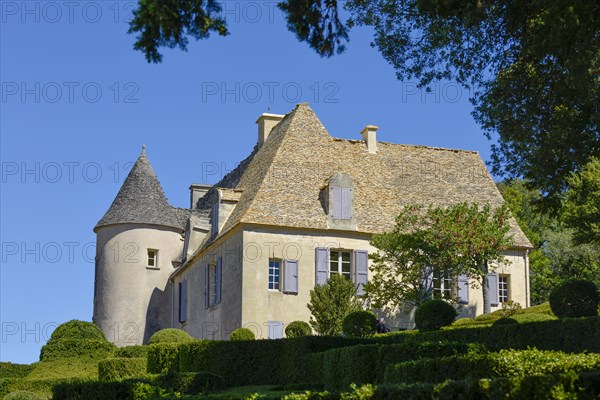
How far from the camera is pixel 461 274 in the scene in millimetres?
36094

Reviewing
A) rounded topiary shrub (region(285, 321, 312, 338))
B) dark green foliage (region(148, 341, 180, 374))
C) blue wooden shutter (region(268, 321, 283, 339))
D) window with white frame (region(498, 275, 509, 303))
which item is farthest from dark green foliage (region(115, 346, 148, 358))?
window with white frame (region(498, 275, 509, 303))

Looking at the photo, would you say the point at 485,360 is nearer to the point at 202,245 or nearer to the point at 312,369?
the point at 312,369

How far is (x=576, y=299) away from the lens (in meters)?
23.2

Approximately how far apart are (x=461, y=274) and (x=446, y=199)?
6080 mm

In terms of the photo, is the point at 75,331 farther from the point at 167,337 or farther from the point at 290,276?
the point at 290,276

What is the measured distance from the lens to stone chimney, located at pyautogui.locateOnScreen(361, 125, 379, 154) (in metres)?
42.5

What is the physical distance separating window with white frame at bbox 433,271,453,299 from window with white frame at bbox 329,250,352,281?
3363mm

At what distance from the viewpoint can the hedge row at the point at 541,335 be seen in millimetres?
20594

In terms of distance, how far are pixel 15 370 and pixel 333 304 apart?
11386mm

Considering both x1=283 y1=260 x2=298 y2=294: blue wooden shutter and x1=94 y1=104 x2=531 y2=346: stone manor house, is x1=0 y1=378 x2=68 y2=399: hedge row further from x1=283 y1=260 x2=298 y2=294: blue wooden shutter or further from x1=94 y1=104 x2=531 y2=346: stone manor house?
x1=283 y1=260 x2=298 y2=294: blue wooden shutter

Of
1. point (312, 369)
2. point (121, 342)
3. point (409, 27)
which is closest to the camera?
point (409, 27)

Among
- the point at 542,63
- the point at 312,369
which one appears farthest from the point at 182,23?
the point at 312,369

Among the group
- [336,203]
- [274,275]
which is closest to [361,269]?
[336,203]

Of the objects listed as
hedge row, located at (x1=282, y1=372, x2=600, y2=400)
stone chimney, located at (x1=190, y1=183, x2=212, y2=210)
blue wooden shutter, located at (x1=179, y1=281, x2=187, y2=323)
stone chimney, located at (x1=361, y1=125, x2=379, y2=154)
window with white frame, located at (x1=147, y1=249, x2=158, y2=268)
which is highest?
stone chimney, located at (x1=361, y1=125, x2=379, y2=154)
